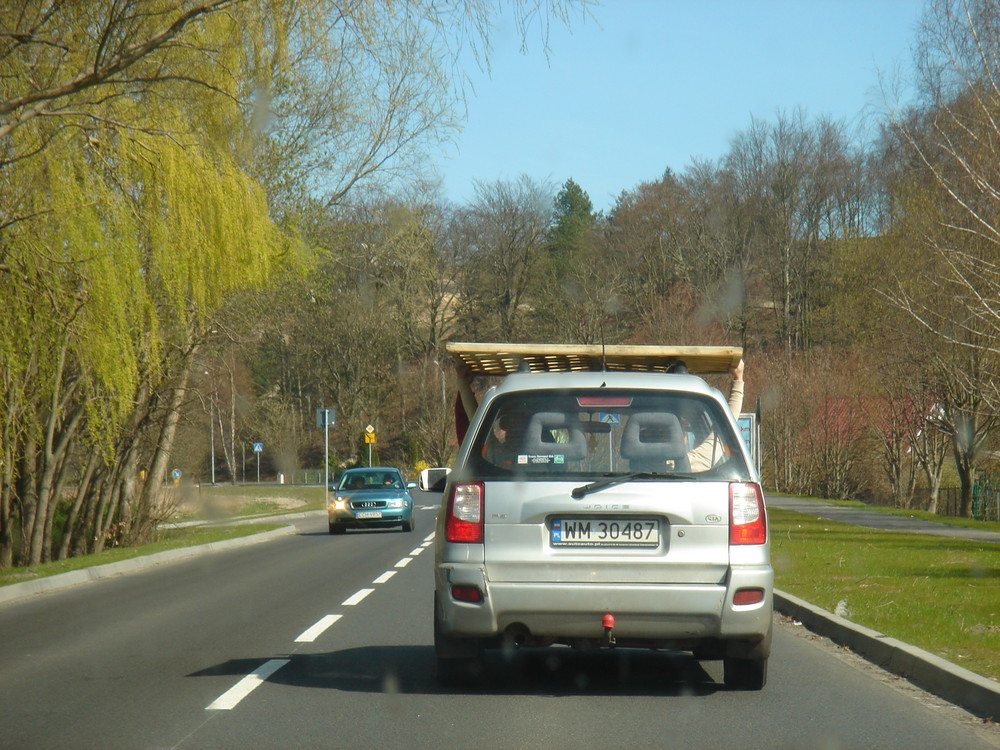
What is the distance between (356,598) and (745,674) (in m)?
6.16

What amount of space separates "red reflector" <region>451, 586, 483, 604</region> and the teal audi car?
795 inches

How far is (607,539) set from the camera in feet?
21.5

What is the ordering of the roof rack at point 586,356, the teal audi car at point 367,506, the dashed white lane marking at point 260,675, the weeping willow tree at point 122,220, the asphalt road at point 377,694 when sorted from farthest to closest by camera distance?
the teal audi car at point 367,506 → the weeping willow tree at point 122,220 → the roof rack at point 586,356 → the dashed white lane marking at point 260,675 → the asphalt road at point 377,694

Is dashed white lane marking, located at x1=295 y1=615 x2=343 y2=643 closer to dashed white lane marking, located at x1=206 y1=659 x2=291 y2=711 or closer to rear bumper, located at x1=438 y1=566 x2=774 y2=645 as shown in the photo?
dashed white lane marking, located at x1=206 y1=659 x2=291 y2=711

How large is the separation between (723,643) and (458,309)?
200 feet

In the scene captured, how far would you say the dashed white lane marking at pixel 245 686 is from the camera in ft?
22.2

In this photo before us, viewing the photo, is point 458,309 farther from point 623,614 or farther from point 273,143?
point 623,614

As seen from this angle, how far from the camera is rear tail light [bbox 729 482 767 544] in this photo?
6566 millimetres

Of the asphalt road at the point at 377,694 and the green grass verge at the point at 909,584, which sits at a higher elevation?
the green grass verge at the point at 909,584

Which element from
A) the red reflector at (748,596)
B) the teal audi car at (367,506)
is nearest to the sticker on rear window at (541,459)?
the red reflector at (748,596)

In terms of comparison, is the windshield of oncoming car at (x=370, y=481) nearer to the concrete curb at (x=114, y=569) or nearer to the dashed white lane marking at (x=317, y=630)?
the concrete curb at (x=114, y=569)

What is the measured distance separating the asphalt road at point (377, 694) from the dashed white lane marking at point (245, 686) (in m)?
0.02

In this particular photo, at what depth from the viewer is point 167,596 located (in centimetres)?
1349

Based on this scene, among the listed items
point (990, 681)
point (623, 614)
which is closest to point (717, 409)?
point (623, 614)
